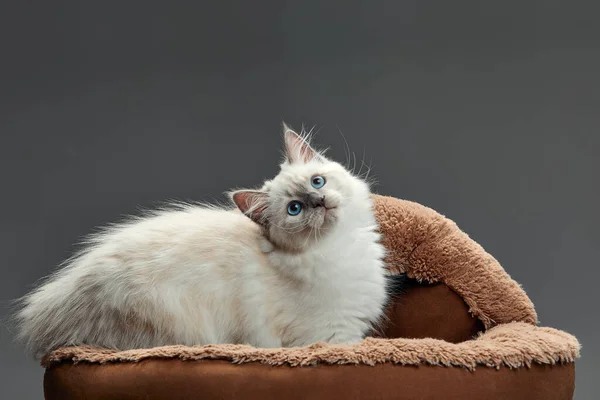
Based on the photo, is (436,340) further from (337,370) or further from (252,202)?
(252,202)

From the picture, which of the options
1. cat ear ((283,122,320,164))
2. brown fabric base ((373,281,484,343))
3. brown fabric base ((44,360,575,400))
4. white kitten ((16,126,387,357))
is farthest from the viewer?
brown fabric base ((373,281,484,343))

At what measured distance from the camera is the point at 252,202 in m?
2.00

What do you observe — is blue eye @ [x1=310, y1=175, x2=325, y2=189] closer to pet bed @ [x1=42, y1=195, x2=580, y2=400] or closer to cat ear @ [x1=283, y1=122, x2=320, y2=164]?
cat ear @ [x1=283, y1=122, x2=320, y2=164]

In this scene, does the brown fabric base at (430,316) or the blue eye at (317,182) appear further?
the brown fabric base at (430,316)

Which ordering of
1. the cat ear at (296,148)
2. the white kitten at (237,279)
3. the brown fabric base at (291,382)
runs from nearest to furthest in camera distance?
the brown fabric base at (291,382), the white kitten at (237,279), the cat ear at (296,148)

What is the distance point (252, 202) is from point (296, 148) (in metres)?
0.23

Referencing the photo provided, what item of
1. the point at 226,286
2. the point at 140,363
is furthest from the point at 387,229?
the point at 140,363

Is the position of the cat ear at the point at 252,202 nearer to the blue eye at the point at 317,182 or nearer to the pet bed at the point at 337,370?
the blue eye at the point at 317,182

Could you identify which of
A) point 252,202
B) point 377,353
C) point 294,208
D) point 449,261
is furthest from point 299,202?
point 449,261

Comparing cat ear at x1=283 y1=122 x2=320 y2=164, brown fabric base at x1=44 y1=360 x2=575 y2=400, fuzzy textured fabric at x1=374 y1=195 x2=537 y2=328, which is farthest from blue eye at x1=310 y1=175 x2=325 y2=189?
brown fabric base at x1=44 y1=360 x2=575 y2=400

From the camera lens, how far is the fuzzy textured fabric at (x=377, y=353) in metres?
1.70

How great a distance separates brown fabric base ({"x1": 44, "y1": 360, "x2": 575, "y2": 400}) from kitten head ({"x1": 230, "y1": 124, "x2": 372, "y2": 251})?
419 mm

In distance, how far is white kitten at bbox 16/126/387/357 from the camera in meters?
1.91

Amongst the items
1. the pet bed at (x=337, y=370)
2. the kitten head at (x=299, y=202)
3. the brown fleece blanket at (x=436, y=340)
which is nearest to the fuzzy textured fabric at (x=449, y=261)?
the brown fleece blanket at (x=436, y=340)
